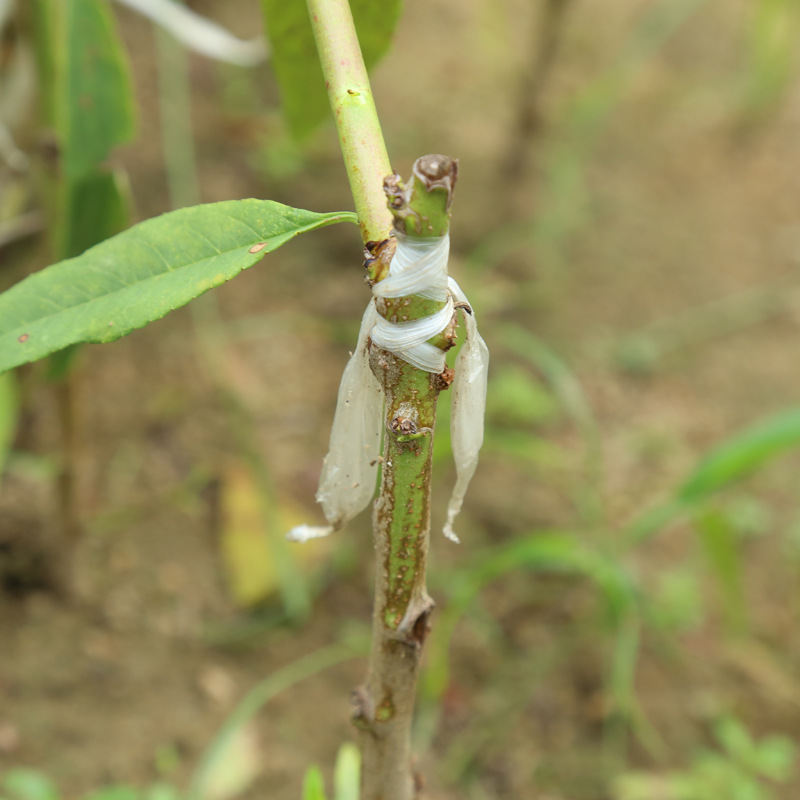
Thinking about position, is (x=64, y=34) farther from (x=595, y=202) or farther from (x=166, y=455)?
(x=595, y=202)

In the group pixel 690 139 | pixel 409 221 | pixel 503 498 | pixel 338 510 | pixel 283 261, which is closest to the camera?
pixel 409 221

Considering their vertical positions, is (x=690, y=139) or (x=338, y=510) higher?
(x=690, y=139)

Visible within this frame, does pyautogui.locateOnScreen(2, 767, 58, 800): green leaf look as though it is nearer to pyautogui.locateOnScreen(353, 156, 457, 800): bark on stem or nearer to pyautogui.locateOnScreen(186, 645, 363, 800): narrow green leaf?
pyautogui.locateOnScreen(186, 645, 363, 800): narrow green leaf

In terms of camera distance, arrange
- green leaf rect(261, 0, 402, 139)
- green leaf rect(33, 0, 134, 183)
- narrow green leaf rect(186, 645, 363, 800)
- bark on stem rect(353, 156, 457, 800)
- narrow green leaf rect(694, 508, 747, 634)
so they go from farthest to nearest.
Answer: narrow green leaf rect(694, 508, 747, 634)
narrow green leaf rect(186, 645, 363, 800)
green leaf rect(33, 0, 134, 183)
green leaf rect(261, 0, 402, 139)
bark on stem rect(353, 156, 457, 800)

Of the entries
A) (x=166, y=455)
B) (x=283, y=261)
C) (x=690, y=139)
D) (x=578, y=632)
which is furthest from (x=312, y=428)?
(x=690, y=139)

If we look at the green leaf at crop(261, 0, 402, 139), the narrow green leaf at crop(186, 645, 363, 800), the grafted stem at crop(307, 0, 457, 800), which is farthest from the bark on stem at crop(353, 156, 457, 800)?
the narrow green leaf at crop(186, 645, 363, 800)
